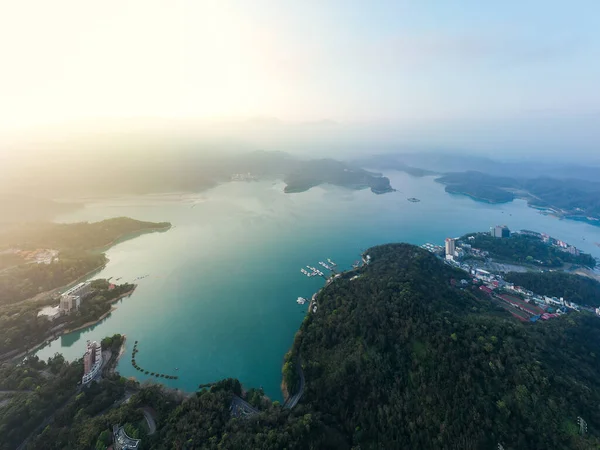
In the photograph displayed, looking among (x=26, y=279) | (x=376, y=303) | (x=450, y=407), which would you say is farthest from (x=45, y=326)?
(x=450, y=407)

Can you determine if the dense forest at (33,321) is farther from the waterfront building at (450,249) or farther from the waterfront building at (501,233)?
the waterfront building at (501,233)

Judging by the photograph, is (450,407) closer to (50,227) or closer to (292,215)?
(292,215)

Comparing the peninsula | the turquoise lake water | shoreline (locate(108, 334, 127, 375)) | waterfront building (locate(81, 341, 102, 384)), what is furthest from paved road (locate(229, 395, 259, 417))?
the peninsula

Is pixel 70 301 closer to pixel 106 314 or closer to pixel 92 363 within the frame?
pixel 106 314

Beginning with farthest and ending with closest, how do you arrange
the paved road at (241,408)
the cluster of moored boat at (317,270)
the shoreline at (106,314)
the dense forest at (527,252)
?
the dense forest at (527,252) → the cluster of moored boat at (317,270) → the shoreline at (106,314) → the paved road at (241,408)

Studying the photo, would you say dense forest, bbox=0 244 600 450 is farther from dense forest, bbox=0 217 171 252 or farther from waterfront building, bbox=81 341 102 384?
dense forest, bbox=0 217 171 252

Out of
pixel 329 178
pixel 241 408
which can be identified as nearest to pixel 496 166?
pixel 329 178

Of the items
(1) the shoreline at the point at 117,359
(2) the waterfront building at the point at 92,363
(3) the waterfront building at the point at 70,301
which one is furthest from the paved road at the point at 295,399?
(3) the waterfront building at the point at 70,301
